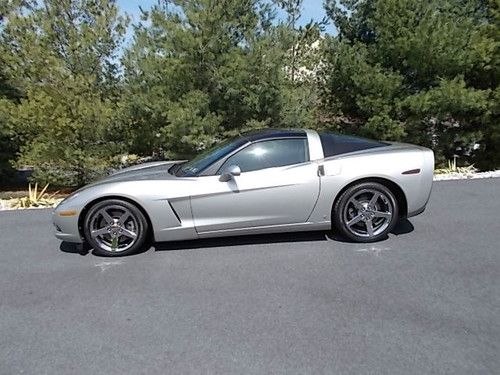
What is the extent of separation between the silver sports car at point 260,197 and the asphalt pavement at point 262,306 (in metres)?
0.24

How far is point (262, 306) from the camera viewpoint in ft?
11.0

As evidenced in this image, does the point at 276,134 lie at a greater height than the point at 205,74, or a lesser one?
lesser

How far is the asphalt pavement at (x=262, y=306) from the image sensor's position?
106 inches

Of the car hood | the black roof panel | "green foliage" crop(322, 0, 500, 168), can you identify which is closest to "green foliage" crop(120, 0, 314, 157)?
"green foliage" crop(322, 0, 500, 168)

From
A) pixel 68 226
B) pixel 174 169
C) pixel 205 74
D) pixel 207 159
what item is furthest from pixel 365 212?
pixel 205 74

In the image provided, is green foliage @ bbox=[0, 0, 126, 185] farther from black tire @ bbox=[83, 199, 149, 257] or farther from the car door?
the car door

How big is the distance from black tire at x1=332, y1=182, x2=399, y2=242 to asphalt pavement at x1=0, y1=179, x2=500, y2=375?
0.15 metres

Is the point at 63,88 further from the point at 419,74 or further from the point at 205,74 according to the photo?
the point at 419,74

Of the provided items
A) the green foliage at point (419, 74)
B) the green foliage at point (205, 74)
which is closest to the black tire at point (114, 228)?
the green foliage at point (205, 74)

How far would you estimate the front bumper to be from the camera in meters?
4.57

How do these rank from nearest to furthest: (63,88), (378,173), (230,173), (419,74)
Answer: (230,173)
(378,173)
(63,88)
(419,74)

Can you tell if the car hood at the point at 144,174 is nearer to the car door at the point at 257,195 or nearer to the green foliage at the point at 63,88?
the car door at the point at 257,195

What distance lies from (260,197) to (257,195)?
0.12ft

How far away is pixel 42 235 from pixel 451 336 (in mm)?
4683
